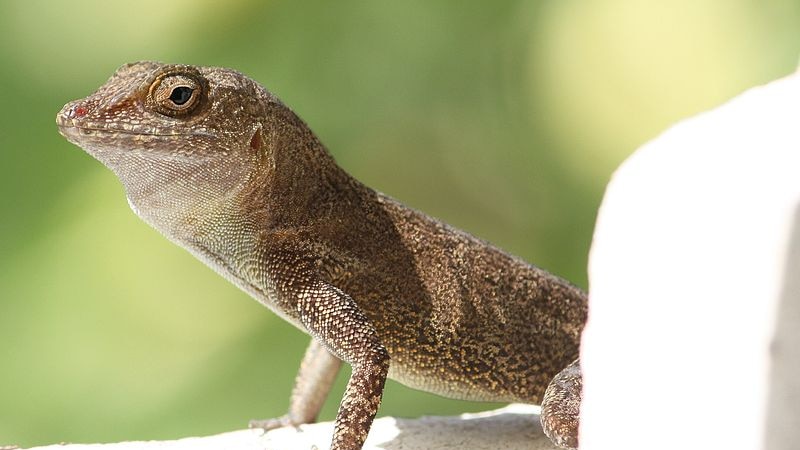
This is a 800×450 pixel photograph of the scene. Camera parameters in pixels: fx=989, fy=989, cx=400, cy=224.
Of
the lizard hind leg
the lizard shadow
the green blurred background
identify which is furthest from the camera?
the green blurred background

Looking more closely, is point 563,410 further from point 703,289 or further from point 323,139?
point 323,139

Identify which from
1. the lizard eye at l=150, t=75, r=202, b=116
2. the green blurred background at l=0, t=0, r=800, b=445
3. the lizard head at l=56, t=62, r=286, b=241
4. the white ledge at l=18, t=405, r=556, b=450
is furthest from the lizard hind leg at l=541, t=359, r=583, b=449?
the green blurred background at l=0, t=0, r=800, b=445

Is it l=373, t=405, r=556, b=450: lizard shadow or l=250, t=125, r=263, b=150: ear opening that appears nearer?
l=250, t=125, r=263, b=150: ear opening

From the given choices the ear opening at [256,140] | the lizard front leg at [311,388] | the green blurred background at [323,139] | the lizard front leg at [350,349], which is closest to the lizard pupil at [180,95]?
the ear opening at [256,140]

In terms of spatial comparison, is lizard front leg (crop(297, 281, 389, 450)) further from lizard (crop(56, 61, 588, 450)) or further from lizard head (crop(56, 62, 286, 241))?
lizard head (crop(56, 62, 286, 241))

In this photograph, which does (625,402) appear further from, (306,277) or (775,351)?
(306,277)

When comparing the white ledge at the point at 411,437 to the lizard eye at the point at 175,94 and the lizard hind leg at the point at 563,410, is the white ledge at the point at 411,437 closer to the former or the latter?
the lizard hind leg at the point at 563,410

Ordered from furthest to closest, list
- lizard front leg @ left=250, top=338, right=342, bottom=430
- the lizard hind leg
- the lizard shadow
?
lizard front leg @ left=250, top=338, right=342, bottom=430, the lizard shadow, the lizard hind leg
